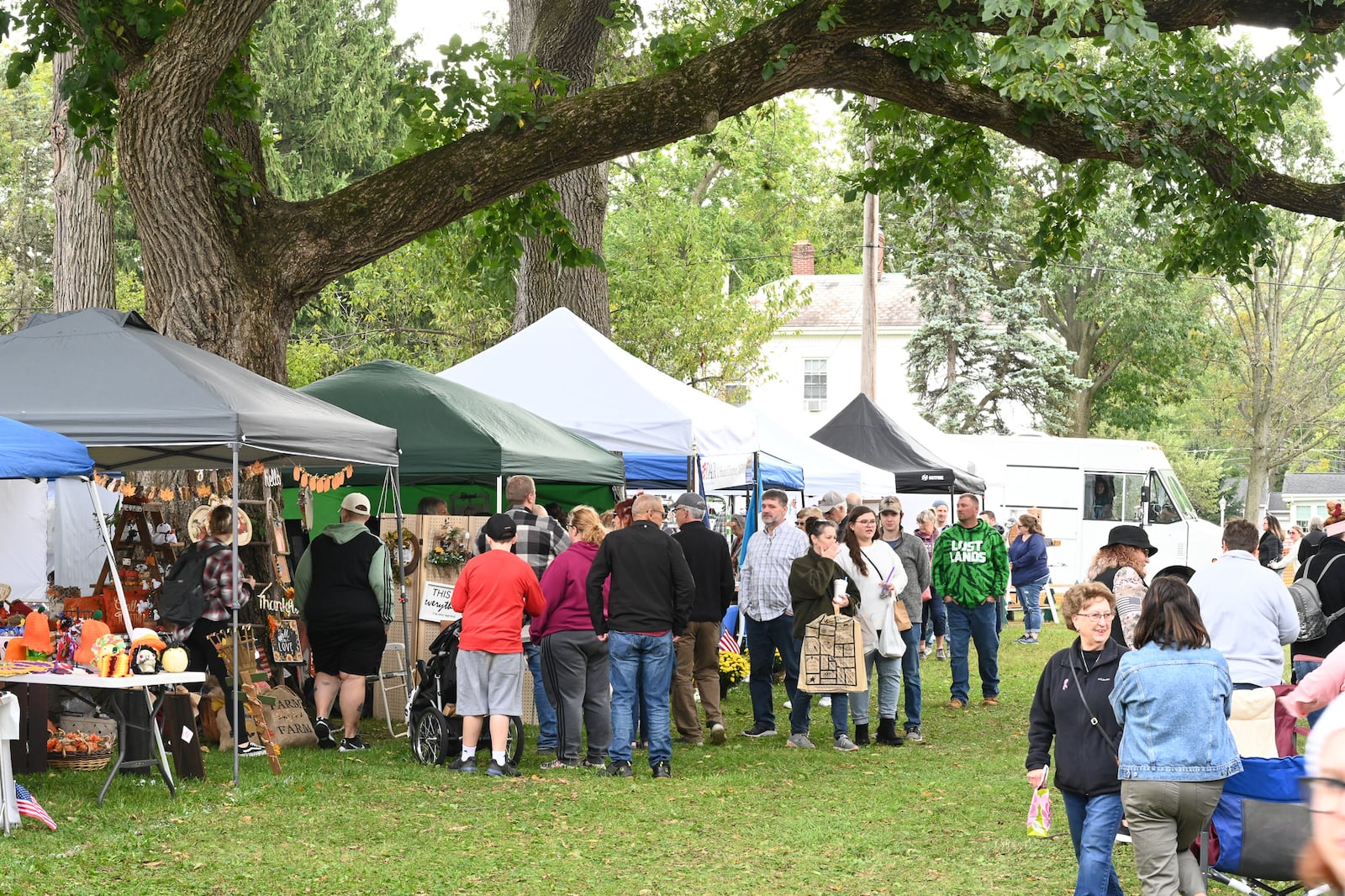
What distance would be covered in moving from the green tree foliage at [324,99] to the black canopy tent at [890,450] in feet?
49.1

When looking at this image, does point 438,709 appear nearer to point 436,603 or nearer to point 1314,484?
point 436,603

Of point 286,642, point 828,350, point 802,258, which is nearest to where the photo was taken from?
point 286,642

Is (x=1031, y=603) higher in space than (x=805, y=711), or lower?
higher

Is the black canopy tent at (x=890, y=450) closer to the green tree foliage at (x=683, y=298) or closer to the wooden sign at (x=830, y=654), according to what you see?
the green tree foliage at (x=683, y=298)

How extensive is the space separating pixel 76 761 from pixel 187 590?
1253 millimetres

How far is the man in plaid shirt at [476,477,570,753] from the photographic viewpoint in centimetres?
1062

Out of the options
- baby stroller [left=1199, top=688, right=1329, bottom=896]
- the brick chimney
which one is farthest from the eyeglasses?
the brick chimney

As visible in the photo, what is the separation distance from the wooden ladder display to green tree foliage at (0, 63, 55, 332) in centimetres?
2635

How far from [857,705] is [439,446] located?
3.82 meters

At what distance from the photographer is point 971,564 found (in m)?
13.2

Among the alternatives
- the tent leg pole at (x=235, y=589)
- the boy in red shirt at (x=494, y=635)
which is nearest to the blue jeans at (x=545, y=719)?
the boy in red shirt at (x=494, y=635)

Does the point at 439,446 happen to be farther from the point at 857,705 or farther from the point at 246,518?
the point at 857,705

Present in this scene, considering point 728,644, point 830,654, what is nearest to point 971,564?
point 728,644

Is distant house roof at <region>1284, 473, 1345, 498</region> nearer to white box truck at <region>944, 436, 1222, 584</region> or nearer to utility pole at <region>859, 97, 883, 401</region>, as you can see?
white box truck at <region>944, 436, 1222, 584</region>
